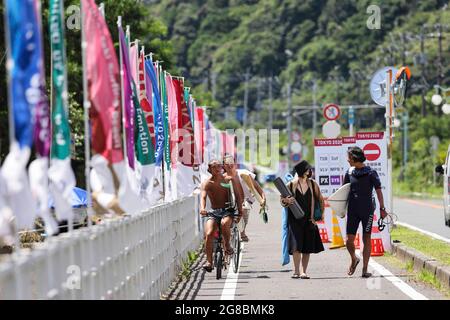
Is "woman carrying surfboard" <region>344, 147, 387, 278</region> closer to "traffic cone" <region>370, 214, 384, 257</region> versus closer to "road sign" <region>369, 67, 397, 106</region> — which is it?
"traffic cone" <region>370, 214, 384, 257</region>

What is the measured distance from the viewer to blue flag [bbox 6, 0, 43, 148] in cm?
1029

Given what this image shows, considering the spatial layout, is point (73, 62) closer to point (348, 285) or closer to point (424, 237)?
point (424, 237)

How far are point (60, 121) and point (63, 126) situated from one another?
0.06m

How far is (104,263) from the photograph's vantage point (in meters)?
12.0

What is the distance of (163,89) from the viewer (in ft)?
78.4

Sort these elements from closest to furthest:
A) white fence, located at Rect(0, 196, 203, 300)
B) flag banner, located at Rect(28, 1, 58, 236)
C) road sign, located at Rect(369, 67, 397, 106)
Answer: white fence, located at Rect(0, 196, 203, 300), flag banner, located at Rect(28, 1, 58, 236), road sign, located at Rect(369, 67, 397, 106)

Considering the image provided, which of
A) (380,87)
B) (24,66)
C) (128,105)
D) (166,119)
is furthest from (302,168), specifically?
(380,87)

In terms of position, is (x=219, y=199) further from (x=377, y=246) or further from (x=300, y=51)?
(x=300, y=51)

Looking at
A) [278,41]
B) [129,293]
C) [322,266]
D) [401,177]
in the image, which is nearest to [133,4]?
[401,177]

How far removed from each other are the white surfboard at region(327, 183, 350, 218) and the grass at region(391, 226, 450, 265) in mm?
1692

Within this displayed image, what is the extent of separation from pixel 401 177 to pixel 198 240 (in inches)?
2175

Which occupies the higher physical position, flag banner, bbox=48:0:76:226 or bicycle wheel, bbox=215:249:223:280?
flag banner, bbox=48:0:76:226

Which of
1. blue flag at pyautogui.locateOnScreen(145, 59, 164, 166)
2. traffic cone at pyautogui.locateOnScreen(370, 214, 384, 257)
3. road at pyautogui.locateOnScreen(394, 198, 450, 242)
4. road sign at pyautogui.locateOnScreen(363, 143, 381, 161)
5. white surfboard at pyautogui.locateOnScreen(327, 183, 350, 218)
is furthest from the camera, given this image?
road at pyautogui.locateOnScreen(394, 198, 450, 242)

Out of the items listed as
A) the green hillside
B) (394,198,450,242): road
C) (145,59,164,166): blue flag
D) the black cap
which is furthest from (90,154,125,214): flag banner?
the green hillside
